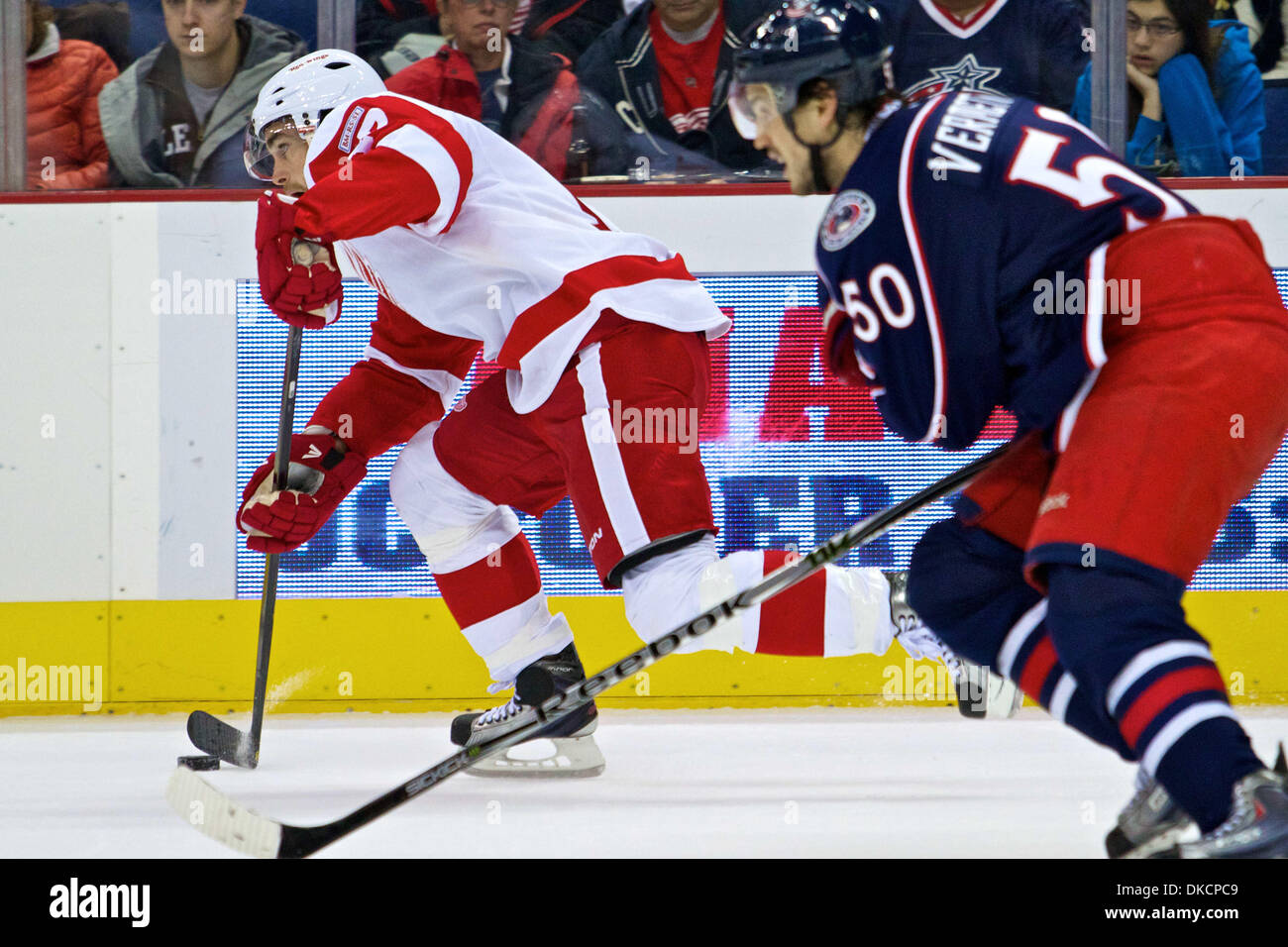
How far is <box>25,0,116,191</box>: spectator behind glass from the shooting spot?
3.23m

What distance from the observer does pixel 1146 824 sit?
1.60 meters

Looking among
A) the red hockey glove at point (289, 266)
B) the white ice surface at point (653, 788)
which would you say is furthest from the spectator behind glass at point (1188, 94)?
the red hockey glove at point (289, 266)

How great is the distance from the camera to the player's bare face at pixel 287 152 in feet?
7.76

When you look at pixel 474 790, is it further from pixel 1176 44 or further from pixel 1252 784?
pixel 1176 44

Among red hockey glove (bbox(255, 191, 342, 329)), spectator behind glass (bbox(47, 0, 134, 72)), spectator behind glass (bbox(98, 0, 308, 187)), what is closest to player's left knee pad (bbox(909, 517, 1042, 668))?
red hockey glove (bbox(255, 191, 342, 329))

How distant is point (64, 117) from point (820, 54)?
7.94 feet

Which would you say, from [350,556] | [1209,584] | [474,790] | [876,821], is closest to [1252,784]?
[876,821]

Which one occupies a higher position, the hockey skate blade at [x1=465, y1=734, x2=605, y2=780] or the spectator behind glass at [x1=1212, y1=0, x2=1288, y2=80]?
the spectator behind glass at [x1=1212, y1=0, x2=1288, y2=80]

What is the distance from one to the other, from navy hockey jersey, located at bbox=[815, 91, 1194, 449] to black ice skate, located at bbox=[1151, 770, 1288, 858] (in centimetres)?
44

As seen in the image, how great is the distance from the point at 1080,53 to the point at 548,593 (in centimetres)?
179

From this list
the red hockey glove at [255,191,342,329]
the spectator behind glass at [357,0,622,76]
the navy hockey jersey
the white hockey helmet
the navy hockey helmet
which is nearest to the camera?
the navy hockey jersey

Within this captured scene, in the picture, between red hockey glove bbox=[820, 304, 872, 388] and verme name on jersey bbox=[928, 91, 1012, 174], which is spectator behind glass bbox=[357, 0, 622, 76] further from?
verme name on jersey bbox=[928, 91, 1012, 174]

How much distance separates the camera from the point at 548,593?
310 cm

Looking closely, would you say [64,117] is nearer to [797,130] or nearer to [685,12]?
[685,12]
